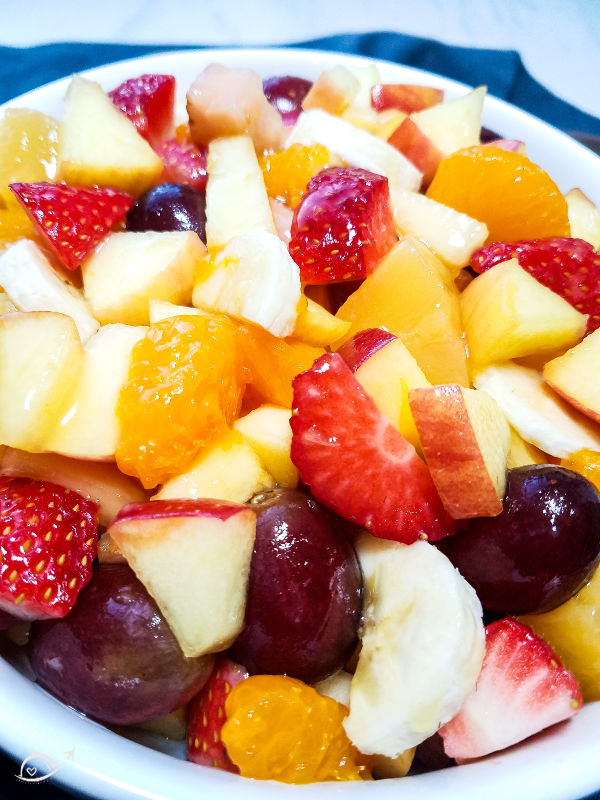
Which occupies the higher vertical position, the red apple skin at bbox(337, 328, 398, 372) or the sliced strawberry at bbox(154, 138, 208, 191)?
the sliced strawberry at bbox(154, 138, 208, 191)

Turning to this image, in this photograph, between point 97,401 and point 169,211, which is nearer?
point 97,401

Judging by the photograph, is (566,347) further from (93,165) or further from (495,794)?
(93,165)

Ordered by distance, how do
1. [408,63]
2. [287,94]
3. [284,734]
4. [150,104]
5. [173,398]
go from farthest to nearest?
1. [408,63]
2. [287,94]
3. [150,104]
4. [173,398]
5. [284,734]

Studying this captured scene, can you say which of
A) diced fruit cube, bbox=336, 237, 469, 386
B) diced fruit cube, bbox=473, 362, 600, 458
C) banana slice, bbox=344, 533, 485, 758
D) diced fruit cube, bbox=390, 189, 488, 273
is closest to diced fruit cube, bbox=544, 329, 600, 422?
diced fruit cube, bbox=473, 362, 600, 458

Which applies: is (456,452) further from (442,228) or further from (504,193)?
(504,193)

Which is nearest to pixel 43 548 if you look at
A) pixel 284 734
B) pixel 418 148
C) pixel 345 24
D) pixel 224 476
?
pixel 224 476

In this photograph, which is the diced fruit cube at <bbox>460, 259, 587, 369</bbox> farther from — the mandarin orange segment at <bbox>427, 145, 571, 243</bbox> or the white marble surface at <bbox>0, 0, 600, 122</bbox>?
the white marble surface at <bbox>0, 0, 600, 122</bbox>
